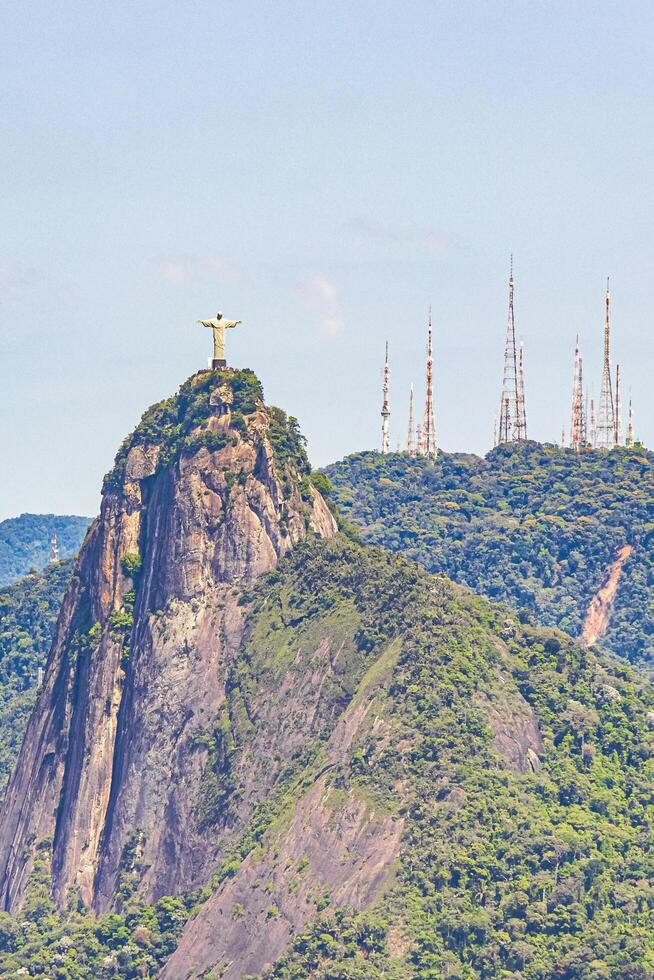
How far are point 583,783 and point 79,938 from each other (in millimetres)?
35285

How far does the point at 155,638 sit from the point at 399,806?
1136 inches

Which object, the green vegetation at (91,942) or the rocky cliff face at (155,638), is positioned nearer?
the green vegetation at (91,942)

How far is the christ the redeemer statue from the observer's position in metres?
189

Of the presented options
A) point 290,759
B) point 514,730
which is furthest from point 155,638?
point 514,730

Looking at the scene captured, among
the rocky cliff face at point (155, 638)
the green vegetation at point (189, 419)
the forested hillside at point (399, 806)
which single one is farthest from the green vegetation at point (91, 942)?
the green vegetation at point (189, 419)

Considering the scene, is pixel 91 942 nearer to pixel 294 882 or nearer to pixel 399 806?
pixel 294 882

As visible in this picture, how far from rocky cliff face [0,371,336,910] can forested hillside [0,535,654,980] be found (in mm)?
1767

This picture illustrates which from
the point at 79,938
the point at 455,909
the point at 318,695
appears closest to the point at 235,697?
the point at 318,695

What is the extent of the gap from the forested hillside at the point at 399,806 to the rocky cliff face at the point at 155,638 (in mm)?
1767

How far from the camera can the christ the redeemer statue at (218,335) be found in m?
189

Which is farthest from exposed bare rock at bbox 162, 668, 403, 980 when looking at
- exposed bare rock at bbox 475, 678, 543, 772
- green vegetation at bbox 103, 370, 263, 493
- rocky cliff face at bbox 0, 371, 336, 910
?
green vegetation at bbox 103, 370, 263, 493

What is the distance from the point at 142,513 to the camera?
19075 cm

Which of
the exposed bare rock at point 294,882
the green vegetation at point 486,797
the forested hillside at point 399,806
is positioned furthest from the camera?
the exposed bare rock at point 294,882

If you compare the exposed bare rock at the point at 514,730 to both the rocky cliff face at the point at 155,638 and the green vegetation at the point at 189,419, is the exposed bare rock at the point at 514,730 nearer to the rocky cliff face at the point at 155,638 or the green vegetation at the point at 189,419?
the rocky cliff face at the point at 155,638
